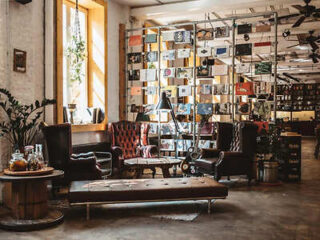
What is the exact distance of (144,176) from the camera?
7.90 m

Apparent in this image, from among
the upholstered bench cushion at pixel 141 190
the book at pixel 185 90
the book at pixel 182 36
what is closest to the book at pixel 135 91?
the book at pixel 185 90

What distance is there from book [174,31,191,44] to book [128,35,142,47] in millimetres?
846

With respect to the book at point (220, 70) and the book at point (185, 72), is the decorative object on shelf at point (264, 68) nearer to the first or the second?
the book at point (220, 70)

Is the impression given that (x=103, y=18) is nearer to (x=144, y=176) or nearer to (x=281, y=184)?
(x=144, y=176)

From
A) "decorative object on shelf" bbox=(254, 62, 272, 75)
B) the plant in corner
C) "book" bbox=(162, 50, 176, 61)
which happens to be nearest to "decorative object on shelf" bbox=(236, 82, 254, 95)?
"decorative object on shelf" bbox=(254, 62, 272, 75)

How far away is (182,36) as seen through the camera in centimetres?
849

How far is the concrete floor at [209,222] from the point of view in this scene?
163 inches

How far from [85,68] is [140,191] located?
4323mm

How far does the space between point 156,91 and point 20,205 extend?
4949mm

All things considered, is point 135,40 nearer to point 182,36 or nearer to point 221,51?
point 182,36

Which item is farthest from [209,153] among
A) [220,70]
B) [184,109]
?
[220,70]

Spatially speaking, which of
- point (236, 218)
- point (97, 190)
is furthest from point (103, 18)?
point (236, 218)

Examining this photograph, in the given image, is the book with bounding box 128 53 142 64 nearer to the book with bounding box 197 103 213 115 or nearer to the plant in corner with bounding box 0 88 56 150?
the book with bounding box 197 103 213 115

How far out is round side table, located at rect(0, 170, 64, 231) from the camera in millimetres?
4336
